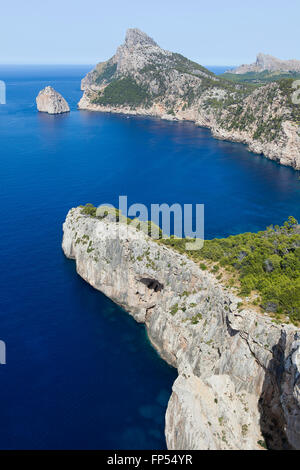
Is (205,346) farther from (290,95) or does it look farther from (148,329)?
(290,95)

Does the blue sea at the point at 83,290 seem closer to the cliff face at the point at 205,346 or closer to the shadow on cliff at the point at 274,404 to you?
the cliff face at the point at 205,346

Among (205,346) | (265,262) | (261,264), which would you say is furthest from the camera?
(265,262)

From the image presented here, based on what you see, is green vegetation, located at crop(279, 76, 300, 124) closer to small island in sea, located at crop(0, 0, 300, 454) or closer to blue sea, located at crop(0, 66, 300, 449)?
blue sea, located at crop(0, 66, 300, 449)

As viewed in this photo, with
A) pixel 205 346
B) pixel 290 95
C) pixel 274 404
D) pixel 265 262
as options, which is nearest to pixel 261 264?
pixel 265 262

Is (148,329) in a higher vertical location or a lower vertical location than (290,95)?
lower

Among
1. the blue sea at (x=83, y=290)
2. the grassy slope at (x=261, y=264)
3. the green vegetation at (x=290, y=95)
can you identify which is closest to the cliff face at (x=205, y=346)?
the grassy slope at (x=261, y=264)

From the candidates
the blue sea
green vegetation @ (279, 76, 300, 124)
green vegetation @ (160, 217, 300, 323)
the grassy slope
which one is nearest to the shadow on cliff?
the grassy slope
